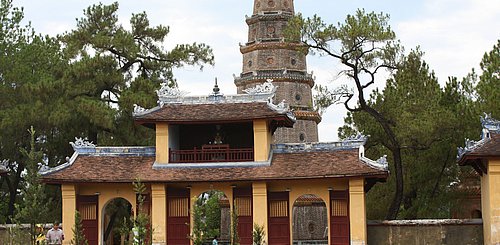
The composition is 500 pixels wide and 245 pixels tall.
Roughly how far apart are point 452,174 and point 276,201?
8.59 metres

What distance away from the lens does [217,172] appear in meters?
31.8

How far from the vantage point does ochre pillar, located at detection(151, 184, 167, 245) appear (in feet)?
104

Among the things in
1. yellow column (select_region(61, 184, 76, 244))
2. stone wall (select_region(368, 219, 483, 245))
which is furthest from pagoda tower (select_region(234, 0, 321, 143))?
yellow column (select_region(61, 184, 76, 244))

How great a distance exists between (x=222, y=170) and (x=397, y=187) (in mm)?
7428

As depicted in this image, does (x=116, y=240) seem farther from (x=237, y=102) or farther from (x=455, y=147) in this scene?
(x=455, y=147)

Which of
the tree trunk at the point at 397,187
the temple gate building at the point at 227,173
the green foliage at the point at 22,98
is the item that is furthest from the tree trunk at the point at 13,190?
the tree trunk at the point at 397,187

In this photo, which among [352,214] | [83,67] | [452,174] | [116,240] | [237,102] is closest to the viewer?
[352,214]

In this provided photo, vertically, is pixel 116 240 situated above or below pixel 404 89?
below

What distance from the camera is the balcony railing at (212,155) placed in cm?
3275

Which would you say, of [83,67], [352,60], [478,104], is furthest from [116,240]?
[478,104]

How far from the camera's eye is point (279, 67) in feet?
172

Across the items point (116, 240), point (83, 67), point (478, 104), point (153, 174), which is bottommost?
point (116, 240)

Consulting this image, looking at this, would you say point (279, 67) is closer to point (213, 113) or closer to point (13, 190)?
point (13, 190)

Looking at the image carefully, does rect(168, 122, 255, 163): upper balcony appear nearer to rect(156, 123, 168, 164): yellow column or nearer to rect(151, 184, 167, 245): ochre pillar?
rect(156, 123, 168, 164): yellow column
